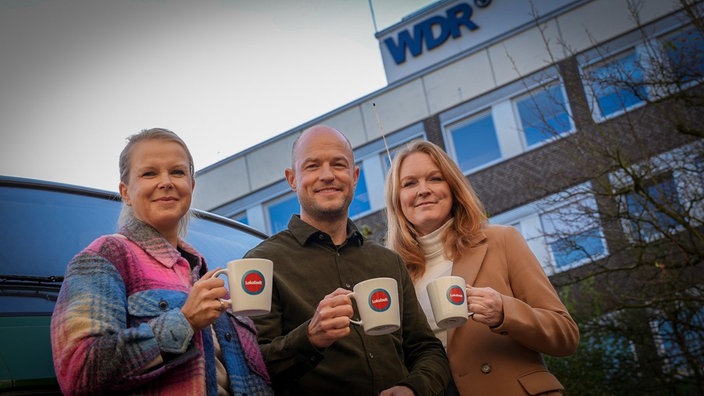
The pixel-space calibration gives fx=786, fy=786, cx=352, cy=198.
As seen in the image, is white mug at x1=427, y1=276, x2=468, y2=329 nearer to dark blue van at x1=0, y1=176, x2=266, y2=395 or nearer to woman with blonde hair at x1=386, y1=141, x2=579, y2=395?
woman with blonde hair at x1=386, y1=141, x2=579, y2=395

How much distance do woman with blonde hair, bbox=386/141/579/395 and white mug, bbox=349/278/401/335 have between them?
0.55 meters

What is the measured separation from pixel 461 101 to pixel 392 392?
20.2 meters

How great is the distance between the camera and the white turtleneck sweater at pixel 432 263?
3.94m

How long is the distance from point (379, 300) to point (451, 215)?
1.59 meters

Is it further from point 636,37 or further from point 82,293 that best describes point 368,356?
point 636,37

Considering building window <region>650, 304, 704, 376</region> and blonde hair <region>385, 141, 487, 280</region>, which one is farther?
building window <region>650, 304, 704, 376</region>

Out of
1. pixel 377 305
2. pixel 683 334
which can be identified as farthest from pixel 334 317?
pixel 683 334

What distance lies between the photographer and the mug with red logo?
2.52 m

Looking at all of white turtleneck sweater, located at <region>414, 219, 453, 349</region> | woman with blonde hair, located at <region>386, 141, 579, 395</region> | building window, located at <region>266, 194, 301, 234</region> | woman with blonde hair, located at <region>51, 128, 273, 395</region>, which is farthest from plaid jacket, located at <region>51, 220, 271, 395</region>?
building window, located at <region>266, 194, 301, 234</region>

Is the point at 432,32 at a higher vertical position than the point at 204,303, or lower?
higher

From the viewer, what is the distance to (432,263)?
13.4 ft

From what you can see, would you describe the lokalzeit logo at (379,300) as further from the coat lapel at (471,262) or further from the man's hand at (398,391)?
the coat lapel at (471,262)

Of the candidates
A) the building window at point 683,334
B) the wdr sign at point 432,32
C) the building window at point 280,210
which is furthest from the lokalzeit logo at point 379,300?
the building window at point 280,210

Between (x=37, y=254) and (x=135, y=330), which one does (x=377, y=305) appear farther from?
(x=37, y=254)
